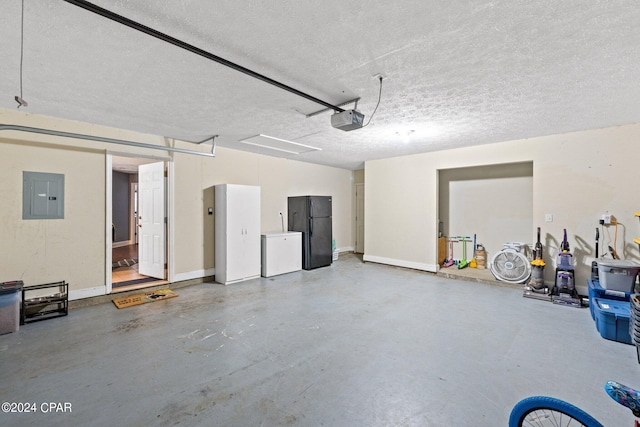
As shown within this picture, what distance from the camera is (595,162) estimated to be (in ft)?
13.5

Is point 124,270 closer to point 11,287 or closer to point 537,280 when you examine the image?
point 11,287

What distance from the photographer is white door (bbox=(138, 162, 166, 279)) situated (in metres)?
4.79

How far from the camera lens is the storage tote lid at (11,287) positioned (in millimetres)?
2930

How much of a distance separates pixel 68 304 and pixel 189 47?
3.85 m

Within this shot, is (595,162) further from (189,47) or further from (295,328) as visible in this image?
(189,47)

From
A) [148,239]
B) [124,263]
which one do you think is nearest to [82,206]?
[148,239]

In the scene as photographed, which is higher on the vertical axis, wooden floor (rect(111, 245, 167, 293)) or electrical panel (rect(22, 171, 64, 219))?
electrical panel (rect(22, 171, 64, 219))

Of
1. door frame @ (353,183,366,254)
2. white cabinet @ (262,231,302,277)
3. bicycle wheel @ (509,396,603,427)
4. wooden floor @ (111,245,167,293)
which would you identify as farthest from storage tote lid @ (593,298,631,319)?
wooden floor @ (111,245,167,293)

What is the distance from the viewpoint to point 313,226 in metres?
6.16

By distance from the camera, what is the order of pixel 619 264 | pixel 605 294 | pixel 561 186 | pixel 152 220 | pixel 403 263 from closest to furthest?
pixel 619 264, pixel 605 294, pixel 561 186, pixel 152 220, pixel 403 263

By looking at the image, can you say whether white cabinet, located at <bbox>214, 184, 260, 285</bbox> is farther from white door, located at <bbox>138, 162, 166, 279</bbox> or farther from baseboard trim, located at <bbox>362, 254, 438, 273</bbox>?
baseboard trim, located at <bbox>362, 254, 438, 273</bbox>

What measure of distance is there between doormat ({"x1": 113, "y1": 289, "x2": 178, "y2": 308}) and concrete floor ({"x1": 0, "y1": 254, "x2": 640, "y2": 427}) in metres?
0.14

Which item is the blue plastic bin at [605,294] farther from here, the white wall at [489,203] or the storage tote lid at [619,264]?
the white wall at [489,203]

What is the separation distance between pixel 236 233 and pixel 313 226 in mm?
1783
